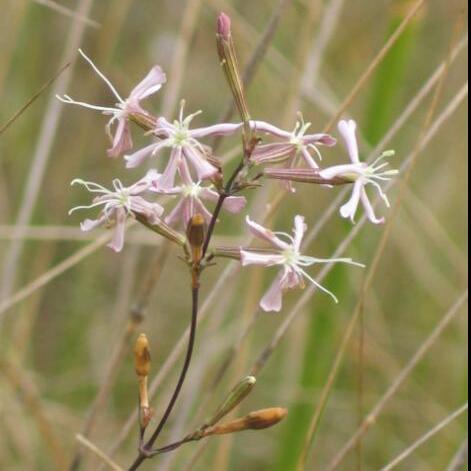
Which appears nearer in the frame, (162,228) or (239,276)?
(162,228)

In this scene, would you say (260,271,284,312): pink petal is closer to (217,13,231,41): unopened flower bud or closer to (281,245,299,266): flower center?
(281,245,299,266): flower center

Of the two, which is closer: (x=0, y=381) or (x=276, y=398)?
(x=0, y=381)

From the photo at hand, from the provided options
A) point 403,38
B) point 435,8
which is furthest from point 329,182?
point 435,8

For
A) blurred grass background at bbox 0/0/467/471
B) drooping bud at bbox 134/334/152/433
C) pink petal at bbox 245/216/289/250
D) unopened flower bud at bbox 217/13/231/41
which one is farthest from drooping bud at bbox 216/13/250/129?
blurred grass background at bbox 0/0/467/471

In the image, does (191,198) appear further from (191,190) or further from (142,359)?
(142,359)

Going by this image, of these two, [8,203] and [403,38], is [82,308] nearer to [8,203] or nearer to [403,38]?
[8,203]

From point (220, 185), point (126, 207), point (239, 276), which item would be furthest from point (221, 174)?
point (239, 276)

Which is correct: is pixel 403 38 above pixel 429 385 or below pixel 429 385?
above

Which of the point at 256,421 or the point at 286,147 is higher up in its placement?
the point at 286,147
